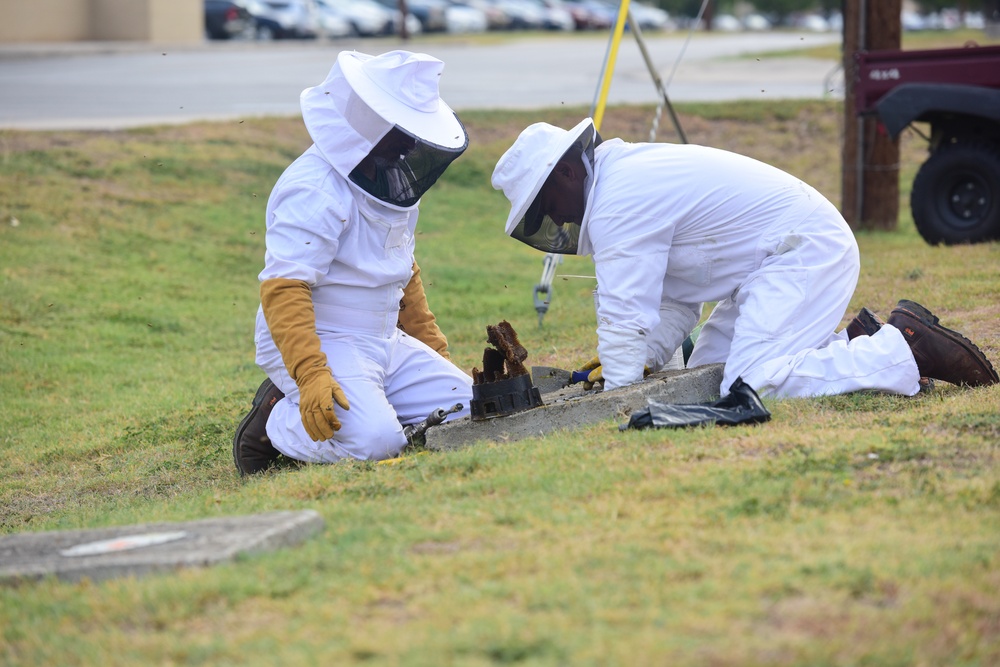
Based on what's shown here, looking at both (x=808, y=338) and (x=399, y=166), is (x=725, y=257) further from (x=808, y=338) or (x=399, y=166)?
(x=399, y=166)

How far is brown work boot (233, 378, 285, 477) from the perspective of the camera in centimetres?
578

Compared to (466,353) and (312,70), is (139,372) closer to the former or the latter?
(466,353)

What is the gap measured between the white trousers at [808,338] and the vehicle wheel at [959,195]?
492cm

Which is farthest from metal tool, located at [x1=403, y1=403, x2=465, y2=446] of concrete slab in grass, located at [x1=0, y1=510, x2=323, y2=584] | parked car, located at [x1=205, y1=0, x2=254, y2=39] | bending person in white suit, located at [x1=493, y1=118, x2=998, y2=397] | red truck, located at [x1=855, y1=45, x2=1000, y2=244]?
parked car, located at [x1=205, y1=0, x2=254, y2=39]

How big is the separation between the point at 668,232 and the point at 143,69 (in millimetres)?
22437

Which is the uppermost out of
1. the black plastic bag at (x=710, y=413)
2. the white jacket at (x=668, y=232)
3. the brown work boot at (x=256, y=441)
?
the white jacket at (x=668, y=232)

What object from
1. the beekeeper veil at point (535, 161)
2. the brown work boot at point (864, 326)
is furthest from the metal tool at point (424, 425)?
the brown work boot at point (864, 326)

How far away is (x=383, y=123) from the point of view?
5312 mm

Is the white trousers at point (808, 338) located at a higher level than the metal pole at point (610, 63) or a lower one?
lower

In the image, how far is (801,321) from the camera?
18.2ft

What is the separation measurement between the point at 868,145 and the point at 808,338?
707 cm

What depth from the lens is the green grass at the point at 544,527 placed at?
2.83 m

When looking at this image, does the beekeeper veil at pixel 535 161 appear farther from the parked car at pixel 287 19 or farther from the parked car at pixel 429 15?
the parked car at pixel 429 15

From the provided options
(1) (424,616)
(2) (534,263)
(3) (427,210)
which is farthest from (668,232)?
(3) (427,210)
